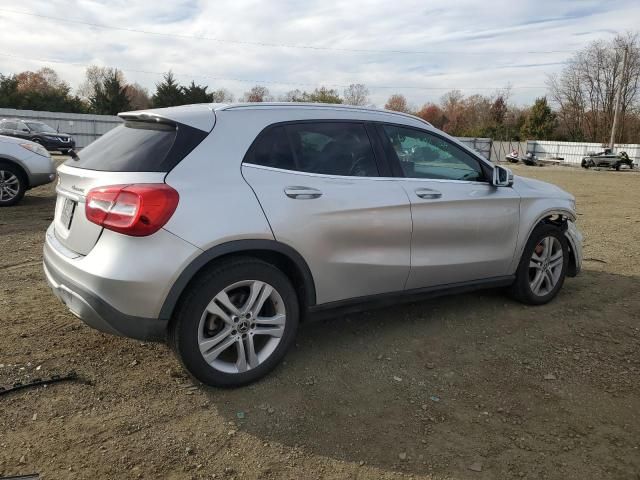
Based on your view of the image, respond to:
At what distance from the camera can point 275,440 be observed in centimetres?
275

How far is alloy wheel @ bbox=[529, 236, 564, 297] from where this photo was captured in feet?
15.5

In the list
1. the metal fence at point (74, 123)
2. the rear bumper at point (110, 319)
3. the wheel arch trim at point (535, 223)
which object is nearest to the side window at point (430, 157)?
the wheel arch trim at point (535, 223)

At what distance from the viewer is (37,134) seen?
2430cm

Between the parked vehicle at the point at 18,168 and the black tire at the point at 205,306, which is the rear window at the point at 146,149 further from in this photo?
the parked vehicle at the point at 18,168

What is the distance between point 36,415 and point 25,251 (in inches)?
153

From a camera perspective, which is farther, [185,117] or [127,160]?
[185,117]

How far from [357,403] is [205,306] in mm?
1062

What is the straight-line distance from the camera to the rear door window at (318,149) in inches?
131

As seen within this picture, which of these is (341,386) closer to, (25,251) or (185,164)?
(185,164)

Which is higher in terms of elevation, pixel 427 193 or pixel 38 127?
pixel 38 127

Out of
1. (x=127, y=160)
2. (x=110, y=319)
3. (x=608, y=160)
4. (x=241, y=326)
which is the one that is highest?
(x=127, y=160)

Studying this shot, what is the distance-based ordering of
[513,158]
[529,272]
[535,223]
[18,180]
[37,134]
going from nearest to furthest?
[535,223]
[529,272]
[18,180]
[37,134]
[513,158]

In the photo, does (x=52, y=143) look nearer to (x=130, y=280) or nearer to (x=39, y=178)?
(x=39, y=178)

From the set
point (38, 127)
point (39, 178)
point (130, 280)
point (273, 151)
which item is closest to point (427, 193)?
point (273, 151)
